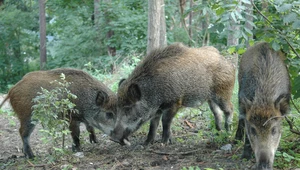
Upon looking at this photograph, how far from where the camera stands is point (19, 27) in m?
25.9

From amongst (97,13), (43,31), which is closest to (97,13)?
(97,13)

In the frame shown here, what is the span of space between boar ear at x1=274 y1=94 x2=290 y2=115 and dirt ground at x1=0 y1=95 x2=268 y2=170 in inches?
28.8

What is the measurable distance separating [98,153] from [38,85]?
1311 millimetres

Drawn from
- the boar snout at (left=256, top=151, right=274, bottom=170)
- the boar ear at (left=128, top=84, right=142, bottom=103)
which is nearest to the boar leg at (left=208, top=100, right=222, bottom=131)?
the boar ear at (left=128, top=84, right=142, bottom=103)

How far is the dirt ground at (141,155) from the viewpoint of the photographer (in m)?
5.48

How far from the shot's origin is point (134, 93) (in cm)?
675

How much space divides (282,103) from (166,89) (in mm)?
2085

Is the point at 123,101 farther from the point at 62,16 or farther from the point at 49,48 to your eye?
the point at 49,48

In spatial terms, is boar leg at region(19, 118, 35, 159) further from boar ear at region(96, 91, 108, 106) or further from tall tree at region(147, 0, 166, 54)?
tall tree at region(147, 0, 166, 54)

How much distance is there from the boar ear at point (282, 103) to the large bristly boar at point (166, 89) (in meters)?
1.97

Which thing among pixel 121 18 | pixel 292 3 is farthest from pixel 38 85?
pixel 121 18

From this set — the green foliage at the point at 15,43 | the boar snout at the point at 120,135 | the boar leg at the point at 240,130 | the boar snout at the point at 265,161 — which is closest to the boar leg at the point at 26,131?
the boar snout at the point at 120,135

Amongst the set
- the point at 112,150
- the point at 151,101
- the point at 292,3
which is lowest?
the point at 112,150

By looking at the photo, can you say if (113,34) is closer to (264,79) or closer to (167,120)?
(167,120)
